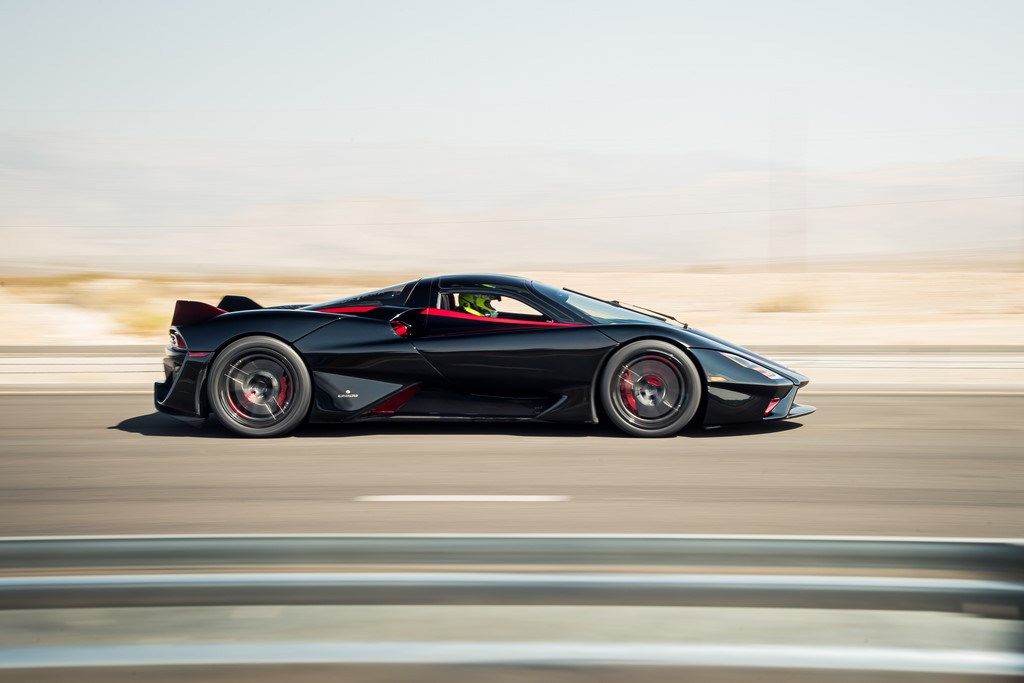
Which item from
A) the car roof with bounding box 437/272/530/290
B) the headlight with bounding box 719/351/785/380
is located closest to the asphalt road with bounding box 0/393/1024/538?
the headlight with bounding box 719/351/785/380

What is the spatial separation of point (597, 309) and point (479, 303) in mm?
837

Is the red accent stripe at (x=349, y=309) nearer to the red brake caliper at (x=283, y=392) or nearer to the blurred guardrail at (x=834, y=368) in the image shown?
the red brake caliper at (x=283, y=392)

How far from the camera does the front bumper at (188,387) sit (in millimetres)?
6855

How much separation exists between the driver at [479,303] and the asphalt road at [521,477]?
86cm

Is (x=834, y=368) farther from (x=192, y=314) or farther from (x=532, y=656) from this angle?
(x=532, y=656)

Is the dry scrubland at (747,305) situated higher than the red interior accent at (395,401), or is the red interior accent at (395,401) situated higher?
the dry scrubland at (747,305)

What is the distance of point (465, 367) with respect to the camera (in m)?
6.67

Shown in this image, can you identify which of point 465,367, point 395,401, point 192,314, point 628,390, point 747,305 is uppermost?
point 747,305

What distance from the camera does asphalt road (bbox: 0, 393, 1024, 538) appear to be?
4707 mm

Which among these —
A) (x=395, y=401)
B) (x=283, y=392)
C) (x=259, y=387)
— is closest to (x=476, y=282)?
(x=395, y=401)

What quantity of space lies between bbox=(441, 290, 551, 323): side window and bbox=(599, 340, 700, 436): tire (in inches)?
29.4

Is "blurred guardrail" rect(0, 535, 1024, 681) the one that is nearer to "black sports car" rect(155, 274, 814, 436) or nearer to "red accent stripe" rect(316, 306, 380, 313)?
"black sports car" rect(155, 274, 814, 436)

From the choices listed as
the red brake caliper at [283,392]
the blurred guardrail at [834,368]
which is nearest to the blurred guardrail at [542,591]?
the red brake caliper at [283,392]

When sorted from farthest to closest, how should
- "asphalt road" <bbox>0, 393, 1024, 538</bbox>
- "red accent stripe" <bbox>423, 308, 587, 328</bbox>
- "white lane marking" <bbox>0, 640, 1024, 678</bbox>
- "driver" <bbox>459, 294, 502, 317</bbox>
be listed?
1. "driver" <bbox>459, 294, 502, 317</bbox>
2. "red accent stripe" <bbox>423, 308, 587, 328</bbox>
3. "asphalt road" <bbox>0, 393, 1024, 538</bbox>
4. "white lane marking" <bbox>0, 640, 1024, 678</bbox>
